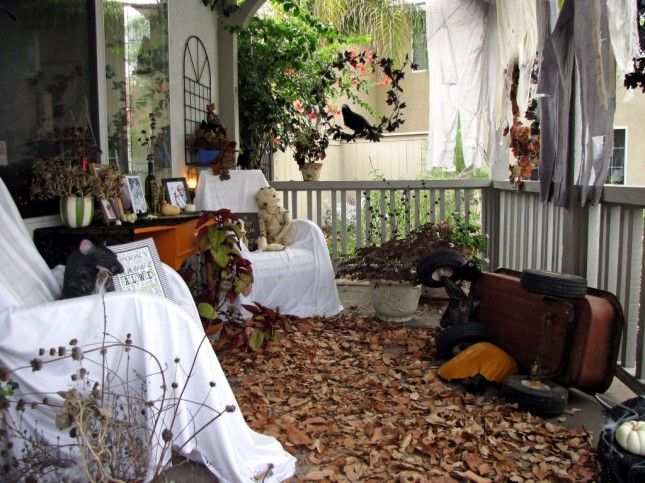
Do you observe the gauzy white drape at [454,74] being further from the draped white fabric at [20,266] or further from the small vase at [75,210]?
the draped white fabric at [20,266]

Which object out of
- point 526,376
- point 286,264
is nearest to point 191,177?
point 286,264

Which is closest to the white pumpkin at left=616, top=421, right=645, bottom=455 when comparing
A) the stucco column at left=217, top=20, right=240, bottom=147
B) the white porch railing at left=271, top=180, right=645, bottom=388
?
the white porch railing at left=271, top=180, right=645, bottom=388

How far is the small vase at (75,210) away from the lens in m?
2.84

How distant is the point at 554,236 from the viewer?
3.72 metres

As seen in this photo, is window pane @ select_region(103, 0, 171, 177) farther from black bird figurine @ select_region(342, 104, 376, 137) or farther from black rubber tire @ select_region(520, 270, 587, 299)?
black rubber tire @ select_region(520, 270, 587, 299)

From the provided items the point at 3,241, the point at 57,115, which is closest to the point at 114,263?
the point at 3,241

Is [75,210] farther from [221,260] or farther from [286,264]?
[286,264]

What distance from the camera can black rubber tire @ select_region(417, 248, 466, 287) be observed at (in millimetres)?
3627

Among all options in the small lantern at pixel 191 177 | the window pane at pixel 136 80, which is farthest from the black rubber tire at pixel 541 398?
the small lantern at pixel 191 177

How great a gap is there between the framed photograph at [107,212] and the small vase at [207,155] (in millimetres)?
1955

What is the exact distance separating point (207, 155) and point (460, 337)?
2.80m

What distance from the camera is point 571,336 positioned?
2682mm

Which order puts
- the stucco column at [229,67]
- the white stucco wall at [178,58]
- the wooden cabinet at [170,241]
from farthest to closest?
the stucco column at [229,67]
the white stucco wall at [178,58]
the wooden cabinet at [170,241]

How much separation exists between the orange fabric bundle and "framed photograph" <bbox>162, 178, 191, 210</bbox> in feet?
7.61
